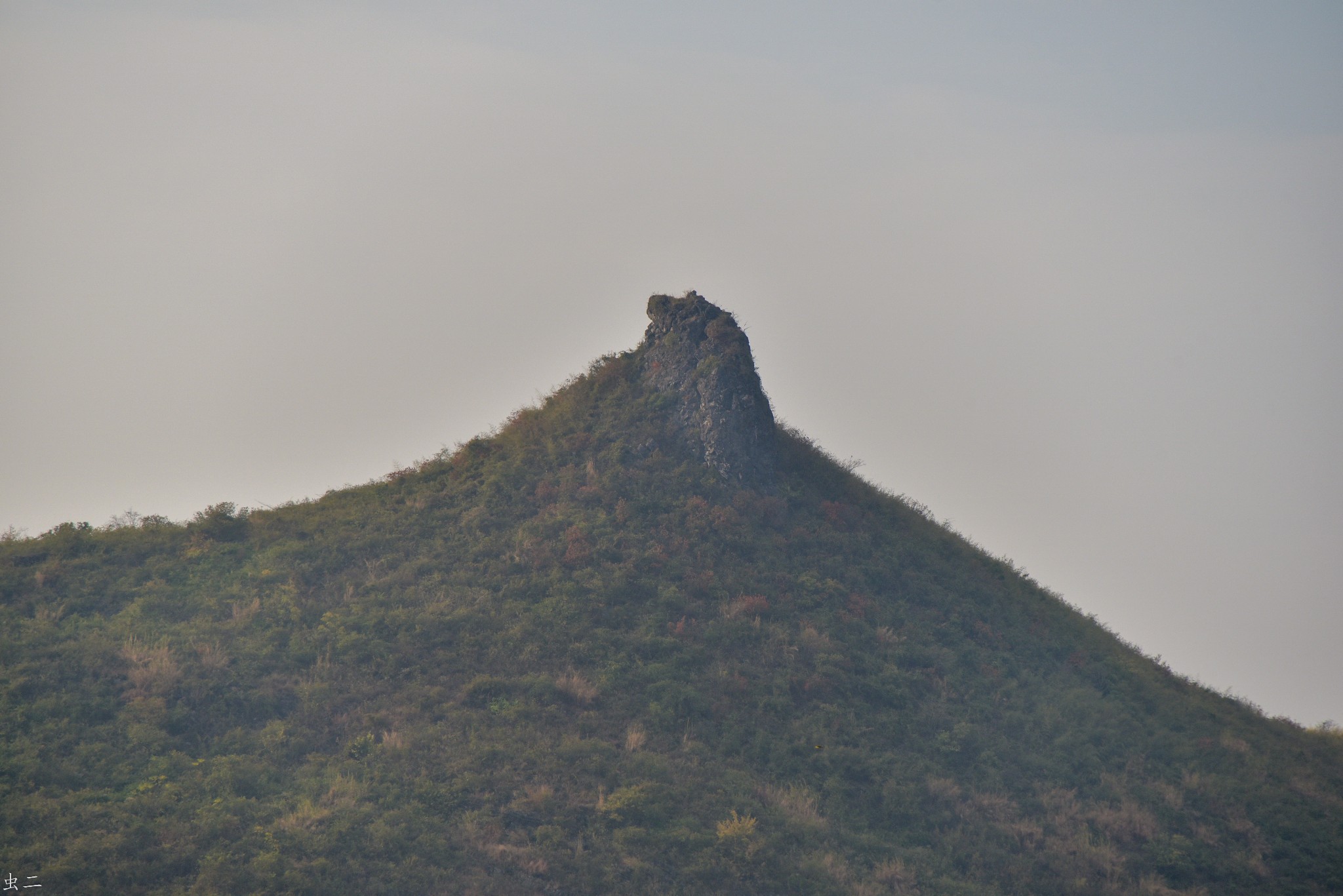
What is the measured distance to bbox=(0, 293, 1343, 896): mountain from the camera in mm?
16703

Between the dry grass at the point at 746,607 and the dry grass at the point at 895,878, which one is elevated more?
the dry grass at the point at 746,607

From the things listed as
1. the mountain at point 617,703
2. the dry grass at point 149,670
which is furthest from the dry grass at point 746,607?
the dry grass at point 149,670

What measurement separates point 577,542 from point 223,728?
10.4 m

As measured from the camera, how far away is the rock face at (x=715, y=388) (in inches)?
1191

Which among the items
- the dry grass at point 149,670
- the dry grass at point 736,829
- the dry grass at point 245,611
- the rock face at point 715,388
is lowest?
the dry grass at point 736,829

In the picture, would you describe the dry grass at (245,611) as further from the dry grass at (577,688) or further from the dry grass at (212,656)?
the dry grass at (577,688)

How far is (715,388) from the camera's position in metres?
30.9

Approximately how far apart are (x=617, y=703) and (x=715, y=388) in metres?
12.5

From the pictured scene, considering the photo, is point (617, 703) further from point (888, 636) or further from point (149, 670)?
point (149, 670)

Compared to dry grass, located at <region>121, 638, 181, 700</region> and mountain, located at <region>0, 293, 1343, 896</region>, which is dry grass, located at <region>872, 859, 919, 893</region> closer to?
mountain, located at <region>0, 293, 1343, 896</region>

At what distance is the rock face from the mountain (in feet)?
0.41

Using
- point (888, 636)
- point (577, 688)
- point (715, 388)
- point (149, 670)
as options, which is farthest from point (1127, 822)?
point (149, 670)

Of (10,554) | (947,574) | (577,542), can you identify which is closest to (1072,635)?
(947,574)

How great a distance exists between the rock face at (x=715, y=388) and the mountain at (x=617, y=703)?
125mm
